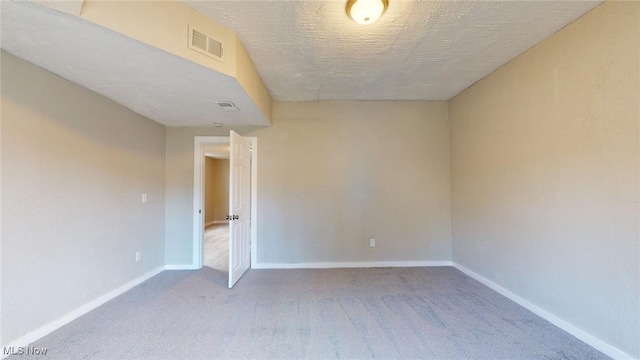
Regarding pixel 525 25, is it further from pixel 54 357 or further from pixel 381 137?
pixel 54 357

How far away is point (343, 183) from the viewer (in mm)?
3865

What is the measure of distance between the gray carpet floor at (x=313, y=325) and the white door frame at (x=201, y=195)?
0.65 metres

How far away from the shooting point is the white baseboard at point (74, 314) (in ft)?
6.38

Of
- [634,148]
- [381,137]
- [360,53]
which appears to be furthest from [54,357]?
[634,148]

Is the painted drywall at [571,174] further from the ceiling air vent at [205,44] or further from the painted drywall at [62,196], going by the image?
the painted drywall at [62,196]

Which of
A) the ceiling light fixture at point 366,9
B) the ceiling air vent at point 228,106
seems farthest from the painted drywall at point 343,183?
the ceiling light fixture at point 366,9

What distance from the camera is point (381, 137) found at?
390 cm

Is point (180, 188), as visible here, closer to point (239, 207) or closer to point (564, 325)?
point (239, 207)

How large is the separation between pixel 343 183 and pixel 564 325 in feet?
9.00

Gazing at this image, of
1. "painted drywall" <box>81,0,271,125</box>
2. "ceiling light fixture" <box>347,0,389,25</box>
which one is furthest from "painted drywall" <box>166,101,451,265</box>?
"ceiling light fixture" <box>347,0,389,25</box>

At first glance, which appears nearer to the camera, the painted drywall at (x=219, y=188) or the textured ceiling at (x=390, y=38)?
the textured ceiling at (x=390, y=38)

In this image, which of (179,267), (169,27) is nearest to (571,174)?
(169,27)

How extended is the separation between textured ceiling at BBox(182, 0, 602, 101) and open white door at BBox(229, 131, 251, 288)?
0.99m

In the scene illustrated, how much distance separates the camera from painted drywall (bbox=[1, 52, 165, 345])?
74.5 inches
